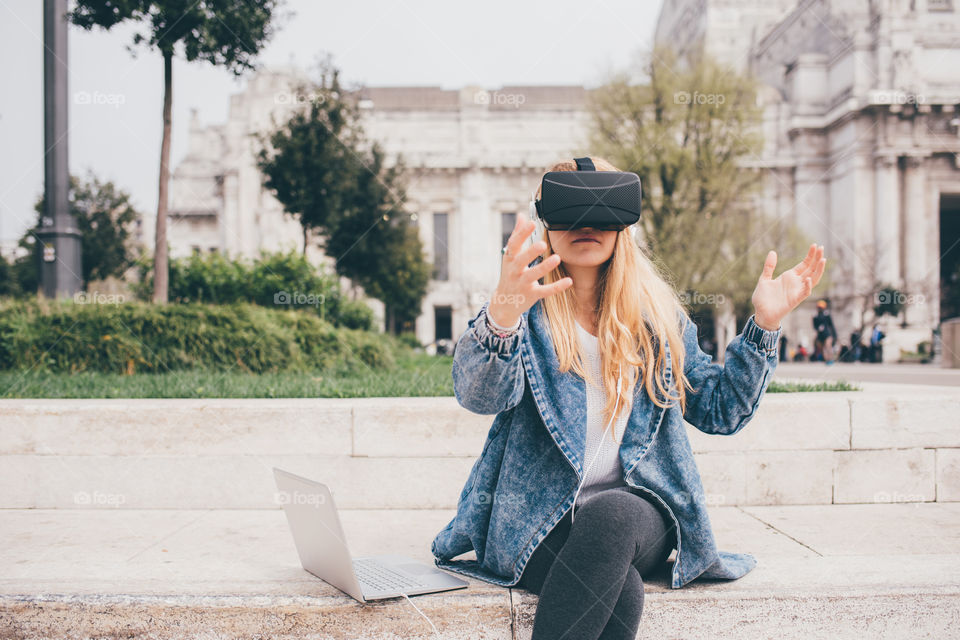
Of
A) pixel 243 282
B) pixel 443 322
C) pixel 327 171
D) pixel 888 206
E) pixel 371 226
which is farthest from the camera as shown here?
pixel 443 322

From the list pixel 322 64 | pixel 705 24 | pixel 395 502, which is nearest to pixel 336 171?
pixel 322 64

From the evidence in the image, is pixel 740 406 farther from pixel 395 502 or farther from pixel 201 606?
pixel 395 502

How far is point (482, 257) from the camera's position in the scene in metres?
39.5

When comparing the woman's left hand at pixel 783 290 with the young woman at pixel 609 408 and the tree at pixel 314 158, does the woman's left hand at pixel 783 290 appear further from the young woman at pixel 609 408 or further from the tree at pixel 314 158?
the tree at pixel 314 158

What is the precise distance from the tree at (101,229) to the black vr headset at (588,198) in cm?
2481

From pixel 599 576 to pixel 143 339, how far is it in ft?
19.2

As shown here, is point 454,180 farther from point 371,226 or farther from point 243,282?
point 243,282

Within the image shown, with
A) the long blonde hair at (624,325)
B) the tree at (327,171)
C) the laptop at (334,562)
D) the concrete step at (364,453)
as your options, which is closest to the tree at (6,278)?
the tree at (327,171)

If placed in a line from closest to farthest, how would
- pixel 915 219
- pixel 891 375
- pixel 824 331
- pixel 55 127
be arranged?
pixel 55 127 < pixel 891 375 < pixel 824 331 < pixel 915 219

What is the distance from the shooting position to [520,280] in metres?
1.65

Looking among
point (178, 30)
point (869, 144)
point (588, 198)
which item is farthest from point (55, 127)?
point (869, 144)

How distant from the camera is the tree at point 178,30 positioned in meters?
7.45

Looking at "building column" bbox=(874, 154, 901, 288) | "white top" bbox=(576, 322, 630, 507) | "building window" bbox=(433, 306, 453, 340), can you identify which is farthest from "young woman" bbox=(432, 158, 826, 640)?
"building window" bbox=(433, 306, 453, 340)

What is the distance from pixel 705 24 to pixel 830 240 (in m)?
14.4
